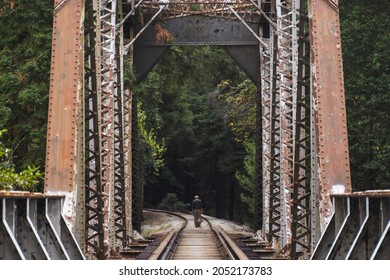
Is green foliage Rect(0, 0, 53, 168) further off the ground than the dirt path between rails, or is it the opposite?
green foliage Rect(0, 0, 53, 168)

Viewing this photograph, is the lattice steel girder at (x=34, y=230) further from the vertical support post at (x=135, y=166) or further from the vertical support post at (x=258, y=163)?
the vertical support post at (x=258, y=163)

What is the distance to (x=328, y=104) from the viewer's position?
469 inches

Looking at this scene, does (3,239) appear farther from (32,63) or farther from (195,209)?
(195,209)

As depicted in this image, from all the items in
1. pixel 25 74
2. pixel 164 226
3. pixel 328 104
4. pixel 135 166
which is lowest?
pixel 164 226

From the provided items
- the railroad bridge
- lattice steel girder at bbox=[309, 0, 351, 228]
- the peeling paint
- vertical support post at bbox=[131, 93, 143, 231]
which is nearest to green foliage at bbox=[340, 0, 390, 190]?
the railroad bridge

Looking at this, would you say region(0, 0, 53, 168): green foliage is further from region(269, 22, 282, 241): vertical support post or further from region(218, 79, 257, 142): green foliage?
region(218, 79, 257, 142): green foliage

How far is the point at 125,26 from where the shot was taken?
2688cm

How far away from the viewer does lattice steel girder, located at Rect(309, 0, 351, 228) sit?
11.5 meters

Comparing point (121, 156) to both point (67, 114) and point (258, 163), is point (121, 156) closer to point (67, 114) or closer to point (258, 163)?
point (258, 163)

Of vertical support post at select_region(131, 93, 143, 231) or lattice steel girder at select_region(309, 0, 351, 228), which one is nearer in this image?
lattice steel girder at select_region(309, 0, 351, 228)

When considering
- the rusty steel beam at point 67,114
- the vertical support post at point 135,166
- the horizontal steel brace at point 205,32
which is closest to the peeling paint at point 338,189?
the rusty steel beam at point 67,114

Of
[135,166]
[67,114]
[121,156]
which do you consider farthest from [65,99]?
[135,166]

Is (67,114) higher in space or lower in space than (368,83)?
lower
